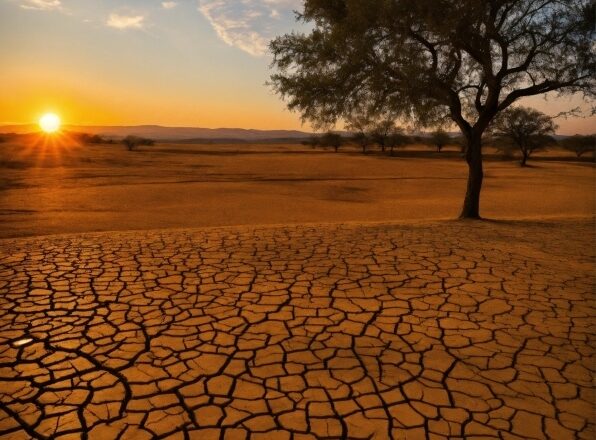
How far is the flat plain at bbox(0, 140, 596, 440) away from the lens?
3.14 metres

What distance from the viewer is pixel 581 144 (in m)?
54.7

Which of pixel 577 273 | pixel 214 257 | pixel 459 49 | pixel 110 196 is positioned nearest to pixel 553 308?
pixel 577 273

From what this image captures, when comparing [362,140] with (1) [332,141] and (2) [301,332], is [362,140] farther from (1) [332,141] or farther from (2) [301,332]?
(2) [301,332]

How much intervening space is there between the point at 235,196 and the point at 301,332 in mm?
13772

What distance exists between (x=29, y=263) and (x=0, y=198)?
10.7m

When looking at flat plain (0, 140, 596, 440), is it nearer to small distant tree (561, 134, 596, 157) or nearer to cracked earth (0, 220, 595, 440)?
cracked earth (0, 220, 595, 440)

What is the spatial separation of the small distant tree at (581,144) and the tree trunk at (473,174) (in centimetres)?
5355

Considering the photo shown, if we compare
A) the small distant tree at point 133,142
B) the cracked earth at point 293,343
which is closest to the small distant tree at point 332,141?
the small distant tree at point 133,142

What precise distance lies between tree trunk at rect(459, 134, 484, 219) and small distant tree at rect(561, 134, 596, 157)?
53553mm

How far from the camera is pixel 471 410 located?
3.24m

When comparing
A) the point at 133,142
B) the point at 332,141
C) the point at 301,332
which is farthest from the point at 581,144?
the point at 301,332

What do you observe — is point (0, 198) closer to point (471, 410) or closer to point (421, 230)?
point (421, 230)

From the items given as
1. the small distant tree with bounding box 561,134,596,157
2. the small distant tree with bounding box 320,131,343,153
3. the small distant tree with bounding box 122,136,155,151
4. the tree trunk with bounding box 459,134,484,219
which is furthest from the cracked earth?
the small distant tree with bounding box 561,134,596,157

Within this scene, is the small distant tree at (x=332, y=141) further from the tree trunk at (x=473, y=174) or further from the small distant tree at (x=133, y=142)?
the tree trunk at (x=473, y=174)
